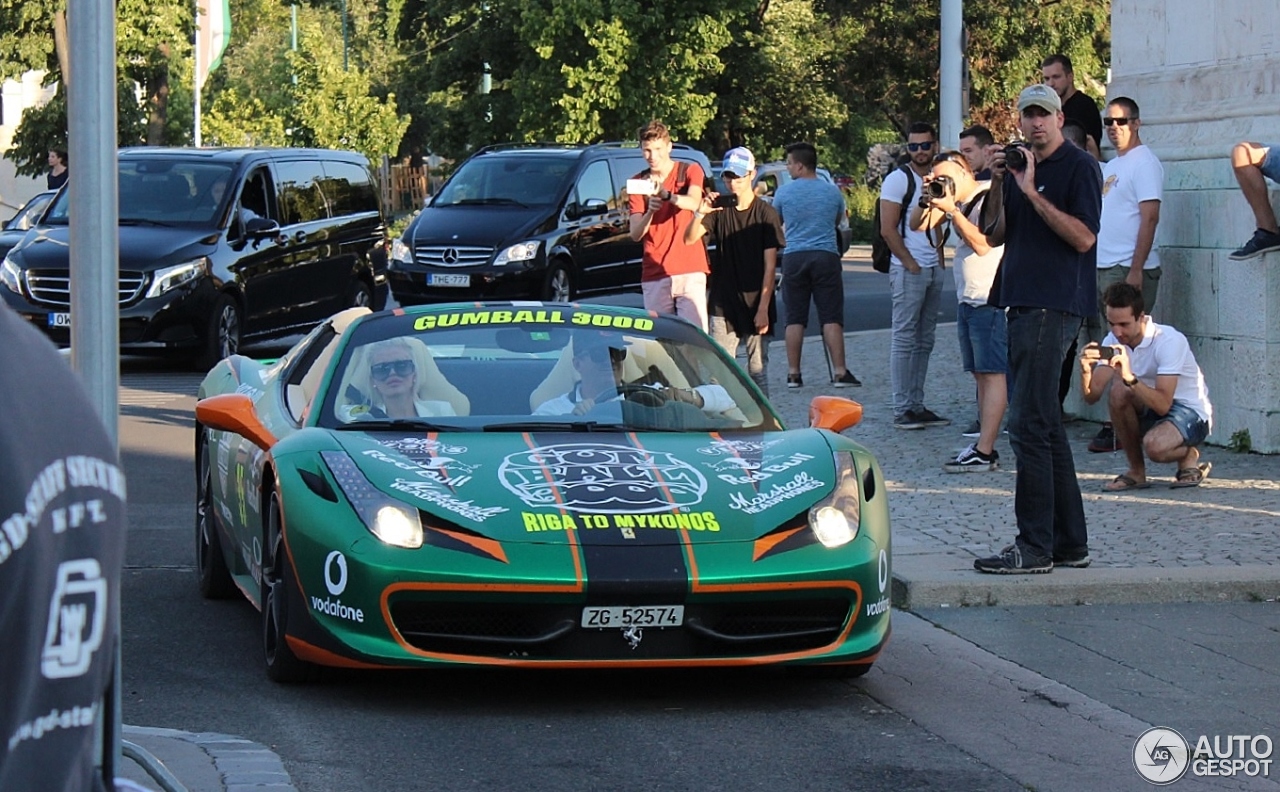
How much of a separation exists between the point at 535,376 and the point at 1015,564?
7.18 ft

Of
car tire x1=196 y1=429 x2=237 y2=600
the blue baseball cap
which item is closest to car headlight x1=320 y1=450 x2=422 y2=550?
car tire x1=196 y1=429 x2=237 y2=600

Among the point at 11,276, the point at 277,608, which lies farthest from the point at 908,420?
the point at 11,276

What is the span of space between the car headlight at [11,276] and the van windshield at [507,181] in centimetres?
525

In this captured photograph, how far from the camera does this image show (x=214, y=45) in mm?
31375

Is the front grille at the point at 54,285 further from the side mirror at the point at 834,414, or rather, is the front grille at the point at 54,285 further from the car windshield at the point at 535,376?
the side mirror at the point at 834,414

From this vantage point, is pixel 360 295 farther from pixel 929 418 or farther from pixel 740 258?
pixel 929 418

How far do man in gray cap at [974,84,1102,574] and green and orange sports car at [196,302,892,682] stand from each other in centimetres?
110

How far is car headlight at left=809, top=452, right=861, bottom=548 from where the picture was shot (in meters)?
6.29

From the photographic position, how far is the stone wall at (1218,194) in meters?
11.6

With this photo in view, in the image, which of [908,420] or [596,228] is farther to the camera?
[596,228]

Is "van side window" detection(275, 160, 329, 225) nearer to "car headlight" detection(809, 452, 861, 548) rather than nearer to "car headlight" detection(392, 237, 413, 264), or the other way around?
"car headlight" detection(392, 237, 413, 264)

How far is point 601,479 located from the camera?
634cm

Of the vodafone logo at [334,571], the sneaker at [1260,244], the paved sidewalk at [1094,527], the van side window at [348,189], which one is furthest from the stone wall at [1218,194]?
the van side window at [348,189]

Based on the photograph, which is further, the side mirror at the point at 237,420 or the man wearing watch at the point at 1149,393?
the man wearing watch at the point at 1149,393
